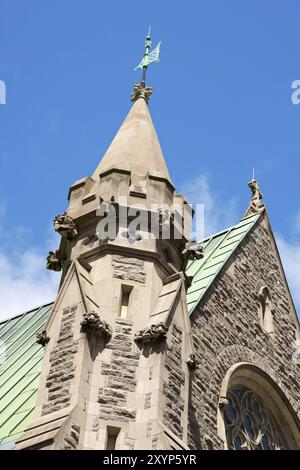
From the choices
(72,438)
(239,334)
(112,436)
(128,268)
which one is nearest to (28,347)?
(239,334)

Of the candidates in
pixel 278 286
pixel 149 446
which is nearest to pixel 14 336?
pixel 278 286

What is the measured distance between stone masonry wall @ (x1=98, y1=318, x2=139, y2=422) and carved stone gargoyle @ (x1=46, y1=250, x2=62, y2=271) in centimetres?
205

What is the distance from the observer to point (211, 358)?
17250 mm

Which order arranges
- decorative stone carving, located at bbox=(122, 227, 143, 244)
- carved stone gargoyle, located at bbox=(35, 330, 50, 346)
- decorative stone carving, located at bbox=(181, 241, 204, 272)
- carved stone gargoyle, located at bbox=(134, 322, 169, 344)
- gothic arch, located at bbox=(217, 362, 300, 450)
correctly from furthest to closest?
gothic arch, located at bbox=(217, 362, 300, 450)
decorative stone carving, located at bbox=(181, 241, 204, 272)
decorative stone carving, located at bbox=(122, 227, 143, 244)
carved stone gargoyle, located at bbox=(35, 330, 50, 346)
carved stone gargoyle, located at bbox=(134, 322, 169, 344)

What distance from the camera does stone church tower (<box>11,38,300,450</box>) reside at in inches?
530

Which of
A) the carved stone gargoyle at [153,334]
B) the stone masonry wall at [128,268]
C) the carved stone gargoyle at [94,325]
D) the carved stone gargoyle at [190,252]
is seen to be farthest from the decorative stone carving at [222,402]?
the carved stone gargoyle at [94,325]

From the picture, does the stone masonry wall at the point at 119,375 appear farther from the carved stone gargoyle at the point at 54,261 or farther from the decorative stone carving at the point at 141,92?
the decorative stone carving at the point at 141,92

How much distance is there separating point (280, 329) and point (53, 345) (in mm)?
7272

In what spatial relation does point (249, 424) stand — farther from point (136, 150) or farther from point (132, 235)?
point (136, 150)

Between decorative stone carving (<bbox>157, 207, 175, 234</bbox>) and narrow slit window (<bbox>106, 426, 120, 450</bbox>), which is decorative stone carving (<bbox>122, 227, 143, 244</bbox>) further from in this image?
narrow slit window (<bbox>106, 426, 120, 450</bbox>)

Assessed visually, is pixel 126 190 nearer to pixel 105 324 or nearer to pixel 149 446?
pixel 105 324

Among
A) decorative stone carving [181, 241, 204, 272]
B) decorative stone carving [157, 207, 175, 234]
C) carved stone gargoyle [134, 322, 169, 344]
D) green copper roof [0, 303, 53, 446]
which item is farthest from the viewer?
green copper roof [0, 303, 53, 446]

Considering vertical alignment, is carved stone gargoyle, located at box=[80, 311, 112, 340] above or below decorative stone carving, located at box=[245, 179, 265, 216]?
below

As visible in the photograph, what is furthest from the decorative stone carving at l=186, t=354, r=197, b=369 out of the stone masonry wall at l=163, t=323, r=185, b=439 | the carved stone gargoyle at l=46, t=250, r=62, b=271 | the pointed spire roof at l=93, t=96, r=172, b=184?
the pointed spire roof at l=93, t=96, r=172, b=184
